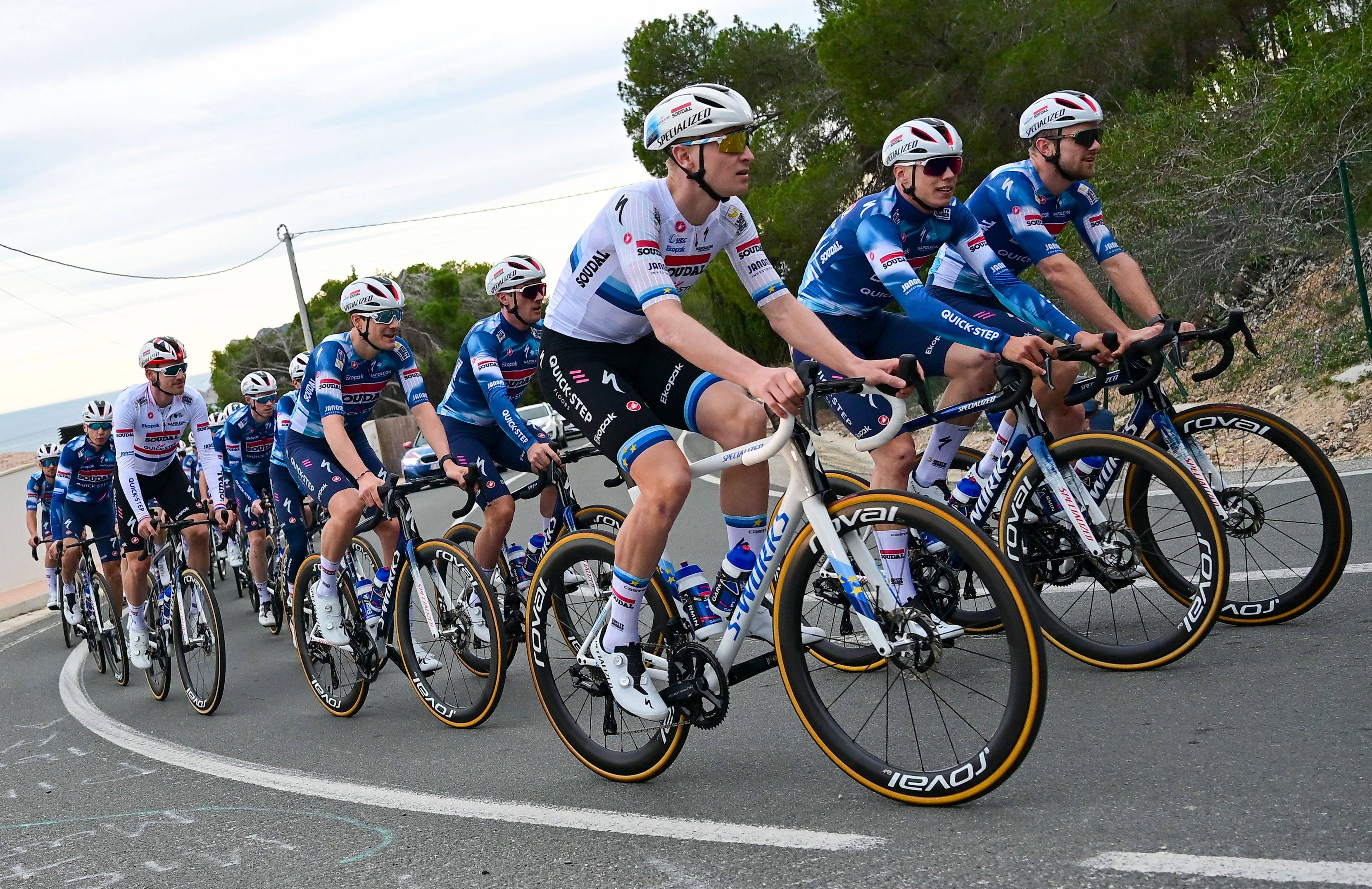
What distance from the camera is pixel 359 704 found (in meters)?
6.77

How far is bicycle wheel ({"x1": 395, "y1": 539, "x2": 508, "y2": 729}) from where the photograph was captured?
6.12 meters

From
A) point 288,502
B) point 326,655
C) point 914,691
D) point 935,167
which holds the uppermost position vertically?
point 935,167

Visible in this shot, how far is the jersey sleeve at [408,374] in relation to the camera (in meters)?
7.25

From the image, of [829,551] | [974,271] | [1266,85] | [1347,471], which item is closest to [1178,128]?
[1266,85]

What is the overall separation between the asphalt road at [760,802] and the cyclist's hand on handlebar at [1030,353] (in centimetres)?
125

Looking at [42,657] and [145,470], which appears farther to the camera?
[42,657]

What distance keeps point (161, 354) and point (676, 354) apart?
210 inches

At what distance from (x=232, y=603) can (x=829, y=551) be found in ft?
36.1

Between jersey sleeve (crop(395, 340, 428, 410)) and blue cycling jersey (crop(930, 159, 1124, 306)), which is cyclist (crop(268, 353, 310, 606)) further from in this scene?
blue cycling jersey (crop(930, 159, 1124, 306))

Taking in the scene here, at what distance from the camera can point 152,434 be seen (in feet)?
29.3

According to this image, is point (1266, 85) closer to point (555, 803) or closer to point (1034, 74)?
point (1034, 74)

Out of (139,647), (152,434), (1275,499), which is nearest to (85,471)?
(152,434)

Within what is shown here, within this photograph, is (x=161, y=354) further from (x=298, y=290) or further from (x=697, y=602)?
(x=298, y=290)

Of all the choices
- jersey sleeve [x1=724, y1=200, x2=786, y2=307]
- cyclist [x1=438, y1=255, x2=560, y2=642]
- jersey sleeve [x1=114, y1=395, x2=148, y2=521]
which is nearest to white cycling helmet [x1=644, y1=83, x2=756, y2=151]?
jersey sleeve [x1=724, y1=200, x2=786, y2=307]
